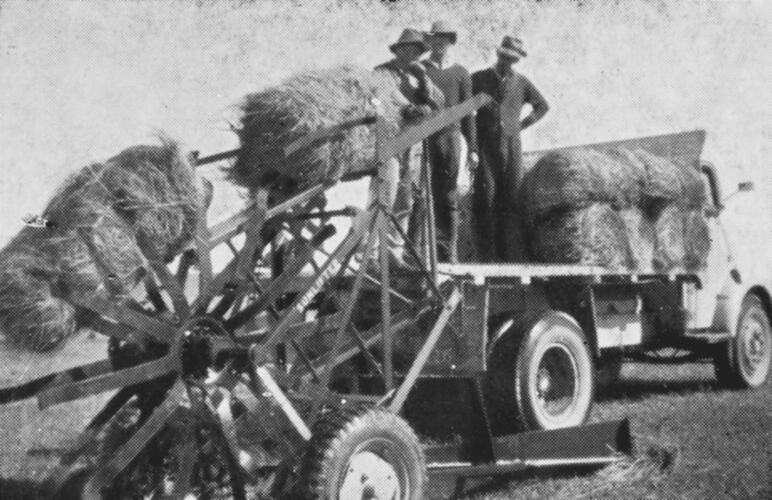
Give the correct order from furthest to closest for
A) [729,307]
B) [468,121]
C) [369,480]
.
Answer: [729,307], [468,121], [369,480]

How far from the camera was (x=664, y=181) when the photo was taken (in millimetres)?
9258

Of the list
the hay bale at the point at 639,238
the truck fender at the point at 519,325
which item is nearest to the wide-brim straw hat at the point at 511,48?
the hay bale at the point at 639,238

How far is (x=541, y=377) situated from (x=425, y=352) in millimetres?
1704

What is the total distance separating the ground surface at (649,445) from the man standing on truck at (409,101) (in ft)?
6.44

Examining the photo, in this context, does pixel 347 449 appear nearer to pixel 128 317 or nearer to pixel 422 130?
pixel 128 317

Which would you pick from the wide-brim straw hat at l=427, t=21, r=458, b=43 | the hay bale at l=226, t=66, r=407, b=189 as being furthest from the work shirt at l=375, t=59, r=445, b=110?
the wide-brim straw hat at l=427, t=21, r=458, b=43

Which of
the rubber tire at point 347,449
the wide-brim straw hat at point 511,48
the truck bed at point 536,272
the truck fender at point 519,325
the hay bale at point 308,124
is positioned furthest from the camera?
the wide-brim straw hat at point 511,48

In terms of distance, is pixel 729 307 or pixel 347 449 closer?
pixel 347 449

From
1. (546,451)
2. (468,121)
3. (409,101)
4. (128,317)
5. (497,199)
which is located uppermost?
(468,121)

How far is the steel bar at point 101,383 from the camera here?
483 centimetres

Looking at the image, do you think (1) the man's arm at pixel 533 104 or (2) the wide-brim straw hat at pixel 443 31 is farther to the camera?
(1) the man's arm at pixel 533 104

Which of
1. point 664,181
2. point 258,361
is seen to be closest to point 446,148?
point 664,181

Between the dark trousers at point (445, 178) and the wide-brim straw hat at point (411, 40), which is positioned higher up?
the wide-brim straw hat at point (411, 40)

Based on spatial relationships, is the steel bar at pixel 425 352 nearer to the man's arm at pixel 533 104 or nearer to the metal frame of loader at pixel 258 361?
the metal frame of loader at pixel 258 361
